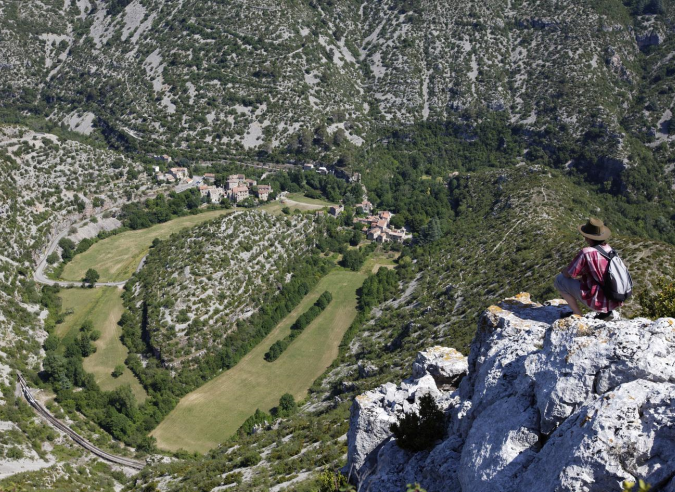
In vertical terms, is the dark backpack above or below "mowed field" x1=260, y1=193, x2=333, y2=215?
above

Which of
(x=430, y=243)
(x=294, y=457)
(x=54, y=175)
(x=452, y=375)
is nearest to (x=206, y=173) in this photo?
(x=54, y=175)

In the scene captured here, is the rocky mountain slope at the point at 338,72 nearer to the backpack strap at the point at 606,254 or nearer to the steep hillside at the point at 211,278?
the steep hillside at the point at 211,278

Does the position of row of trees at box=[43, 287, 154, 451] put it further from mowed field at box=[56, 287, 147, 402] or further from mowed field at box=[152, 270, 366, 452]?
mowed field at box=[152, 270, 366, 452]

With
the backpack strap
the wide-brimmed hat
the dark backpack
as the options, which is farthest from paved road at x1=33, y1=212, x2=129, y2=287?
the dark backpack

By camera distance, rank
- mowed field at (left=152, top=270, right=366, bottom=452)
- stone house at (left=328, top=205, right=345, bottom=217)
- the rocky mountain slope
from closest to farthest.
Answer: mowed field at (left=152, top=270, right=366, bottom=452) → stone house at (left=328, top=205, right=345, bottom=217) → the rocky mountain slope

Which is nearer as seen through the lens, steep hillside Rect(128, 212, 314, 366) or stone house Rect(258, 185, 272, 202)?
steep hillside Rect(128, 212, 314, 366)

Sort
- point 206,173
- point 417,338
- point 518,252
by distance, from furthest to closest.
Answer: point 206,173
point 518,252
point 417,338

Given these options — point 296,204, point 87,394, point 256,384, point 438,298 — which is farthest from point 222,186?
point 438,298

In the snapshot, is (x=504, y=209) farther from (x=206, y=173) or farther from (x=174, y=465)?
(x=206, y=173)
